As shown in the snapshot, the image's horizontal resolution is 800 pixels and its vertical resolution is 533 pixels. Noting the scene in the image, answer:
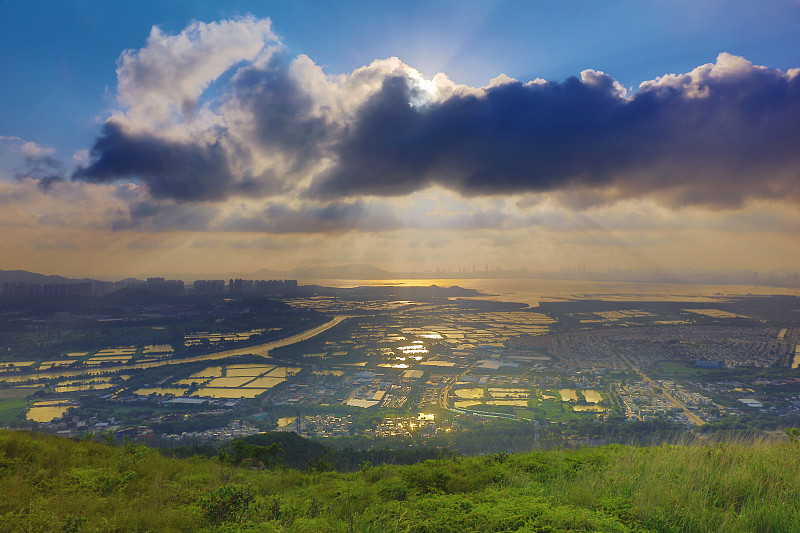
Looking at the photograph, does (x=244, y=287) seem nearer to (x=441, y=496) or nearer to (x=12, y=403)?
(x=12, y=403)

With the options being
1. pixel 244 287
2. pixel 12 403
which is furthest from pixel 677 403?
pixel 244 287

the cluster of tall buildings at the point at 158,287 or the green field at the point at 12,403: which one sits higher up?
the cluster of tall buildings at the point at 158,287

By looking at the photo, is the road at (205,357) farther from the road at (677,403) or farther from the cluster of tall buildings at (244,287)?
the road at (677,403)

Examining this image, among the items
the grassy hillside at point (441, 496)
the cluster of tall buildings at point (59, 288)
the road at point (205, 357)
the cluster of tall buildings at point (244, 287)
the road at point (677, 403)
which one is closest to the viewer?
the grassy hillside at point (441, 496)

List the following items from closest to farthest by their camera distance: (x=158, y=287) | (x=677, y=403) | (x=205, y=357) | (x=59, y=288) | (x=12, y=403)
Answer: (x=677, y=403) → (x=12, y=403) → (x=205, y=357) → (x=59, y=288) → (x=158, y=287)

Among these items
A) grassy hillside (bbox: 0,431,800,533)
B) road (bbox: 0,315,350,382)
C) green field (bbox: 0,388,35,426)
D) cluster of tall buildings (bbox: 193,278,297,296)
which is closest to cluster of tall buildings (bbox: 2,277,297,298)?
cluster of tall buildings (bbox: 193,278,297,296)

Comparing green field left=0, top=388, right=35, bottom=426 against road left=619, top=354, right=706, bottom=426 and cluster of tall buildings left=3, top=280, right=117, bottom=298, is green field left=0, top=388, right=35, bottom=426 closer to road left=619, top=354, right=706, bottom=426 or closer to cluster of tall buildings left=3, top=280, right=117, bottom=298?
cluster of tall buildings left=3, top=280, right=117, bottom=298

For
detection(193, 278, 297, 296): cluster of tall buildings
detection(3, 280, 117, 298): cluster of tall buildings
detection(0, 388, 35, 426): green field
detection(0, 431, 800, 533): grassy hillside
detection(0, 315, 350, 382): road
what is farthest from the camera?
detection(193, 278, 297, 296): cluster of tall buildings

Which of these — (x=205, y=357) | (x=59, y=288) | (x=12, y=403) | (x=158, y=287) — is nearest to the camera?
(x=12, y=403)

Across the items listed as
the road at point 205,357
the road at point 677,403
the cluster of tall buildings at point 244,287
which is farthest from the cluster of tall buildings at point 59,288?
the road at point 677,403
